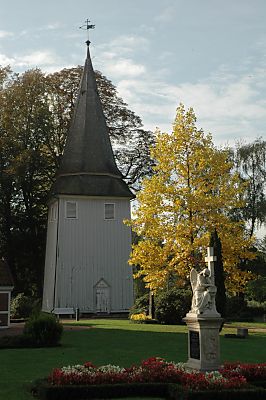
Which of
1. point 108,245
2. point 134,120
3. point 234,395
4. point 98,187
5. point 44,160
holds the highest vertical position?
point 134,120

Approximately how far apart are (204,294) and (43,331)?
877 centimetres

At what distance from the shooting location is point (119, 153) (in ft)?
160

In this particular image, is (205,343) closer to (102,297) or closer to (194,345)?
(194,345)

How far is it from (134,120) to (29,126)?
9.77 meters

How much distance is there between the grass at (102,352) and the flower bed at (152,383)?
32.2 inches

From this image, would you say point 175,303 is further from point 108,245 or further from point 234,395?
point 234,395

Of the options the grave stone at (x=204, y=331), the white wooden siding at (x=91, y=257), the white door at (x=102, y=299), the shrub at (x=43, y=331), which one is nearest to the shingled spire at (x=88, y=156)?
the white wooden siding at (x=91, y=257)

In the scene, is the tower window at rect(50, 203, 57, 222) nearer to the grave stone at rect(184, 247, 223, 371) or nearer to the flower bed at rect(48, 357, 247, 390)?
the grave stone at rect(184, 247, 223, 371)

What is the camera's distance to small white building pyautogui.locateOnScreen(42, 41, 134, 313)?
40031 mm

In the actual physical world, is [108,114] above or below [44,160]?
above

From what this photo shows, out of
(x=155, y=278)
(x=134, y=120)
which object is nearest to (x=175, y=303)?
(x=155, y=278)

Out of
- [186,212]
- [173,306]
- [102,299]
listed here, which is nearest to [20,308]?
[102,299]

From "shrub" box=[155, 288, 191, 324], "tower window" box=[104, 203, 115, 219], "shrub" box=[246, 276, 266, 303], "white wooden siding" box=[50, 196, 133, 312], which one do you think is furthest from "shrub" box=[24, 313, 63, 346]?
"shrub" box=[246, 276, 266, 303]

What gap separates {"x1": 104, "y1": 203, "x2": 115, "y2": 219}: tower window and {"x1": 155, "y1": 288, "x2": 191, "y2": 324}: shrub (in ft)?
39.3
